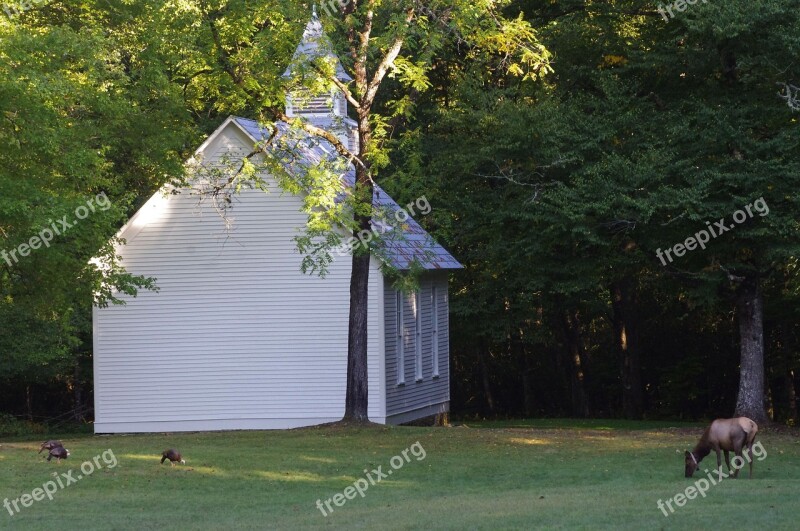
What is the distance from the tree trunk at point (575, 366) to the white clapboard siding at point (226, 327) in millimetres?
15263

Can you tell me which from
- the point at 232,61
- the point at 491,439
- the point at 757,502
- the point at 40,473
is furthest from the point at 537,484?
the point at 232,61

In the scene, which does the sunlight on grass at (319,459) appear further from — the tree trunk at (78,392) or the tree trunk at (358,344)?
the tree trunk at (78,392)

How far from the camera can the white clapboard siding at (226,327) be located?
92.9ft

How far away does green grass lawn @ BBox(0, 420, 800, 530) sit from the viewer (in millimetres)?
13086

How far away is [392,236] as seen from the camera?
23.9m

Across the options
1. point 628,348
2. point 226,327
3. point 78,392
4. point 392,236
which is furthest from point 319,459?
point 628,348

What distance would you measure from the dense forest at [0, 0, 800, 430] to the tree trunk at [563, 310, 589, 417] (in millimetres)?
9880

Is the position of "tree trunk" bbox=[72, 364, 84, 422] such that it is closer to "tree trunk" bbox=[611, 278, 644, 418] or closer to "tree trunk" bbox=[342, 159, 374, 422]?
"tree trunk" bbox=[342, 159, 374, 422]

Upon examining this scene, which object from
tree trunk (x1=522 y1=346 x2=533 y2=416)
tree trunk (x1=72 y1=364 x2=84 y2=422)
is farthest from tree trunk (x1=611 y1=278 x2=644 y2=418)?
tree trunk (x1=72 y1=364 x2=84 y2=422)

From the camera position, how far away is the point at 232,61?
2369 cm

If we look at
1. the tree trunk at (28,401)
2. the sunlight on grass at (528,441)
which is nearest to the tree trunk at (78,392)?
the tree trunk at (28,401)

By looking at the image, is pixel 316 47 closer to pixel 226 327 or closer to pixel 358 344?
pixel 358 344

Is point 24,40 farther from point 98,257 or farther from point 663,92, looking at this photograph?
point 663,92

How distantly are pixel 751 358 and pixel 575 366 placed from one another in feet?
49.4
